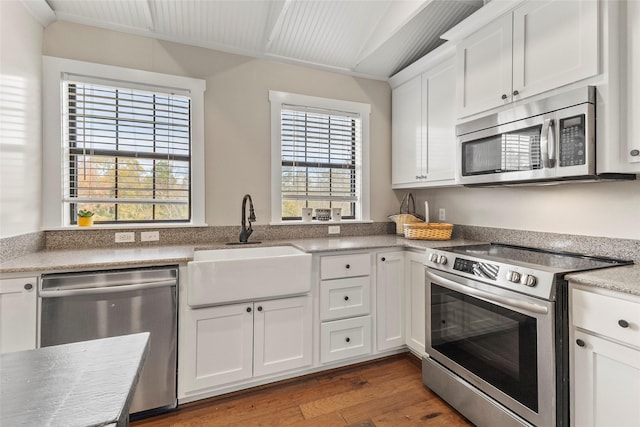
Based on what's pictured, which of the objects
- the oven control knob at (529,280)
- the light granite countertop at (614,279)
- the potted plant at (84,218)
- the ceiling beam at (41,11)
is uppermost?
the ceiling beam at (41,11)

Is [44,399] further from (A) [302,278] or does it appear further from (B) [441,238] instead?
(B) [441,238]

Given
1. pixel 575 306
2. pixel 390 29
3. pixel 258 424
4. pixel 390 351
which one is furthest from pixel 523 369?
pixel 390 29

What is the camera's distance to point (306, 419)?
184cm

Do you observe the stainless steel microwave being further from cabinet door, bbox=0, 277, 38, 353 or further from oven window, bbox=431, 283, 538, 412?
cabinet door, bbox=0, 277, 38, 353

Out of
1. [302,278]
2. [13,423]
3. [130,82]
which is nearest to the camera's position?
[13,423]

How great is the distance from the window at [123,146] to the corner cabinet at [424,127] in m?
1.87

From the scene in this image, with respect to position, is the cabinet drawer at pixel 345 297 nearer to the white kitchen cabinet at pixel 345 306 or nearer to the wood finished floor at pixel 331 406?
the white kitchen cabinet at pixel 345 306

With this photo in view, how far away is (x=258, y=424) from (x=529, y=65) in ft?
8.70

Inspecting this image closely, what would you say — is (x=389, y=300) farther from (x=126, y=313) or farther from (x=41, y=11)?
(x=41, y=11)

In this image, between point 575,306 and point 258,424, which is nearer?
point 575,306

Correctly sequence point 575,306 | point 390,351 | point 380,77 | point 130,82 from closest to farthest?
point 575,306 < point 130,82 < point 390,351 < point 380,77

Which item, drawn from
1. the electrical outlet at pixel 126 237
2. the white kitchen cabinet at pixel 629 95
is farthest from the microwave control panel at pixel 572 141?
the electrical outlet at pixel 126 237

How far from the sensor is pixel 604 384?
→ 129cm

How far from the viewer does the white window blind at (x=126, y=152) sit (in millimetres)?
2258
